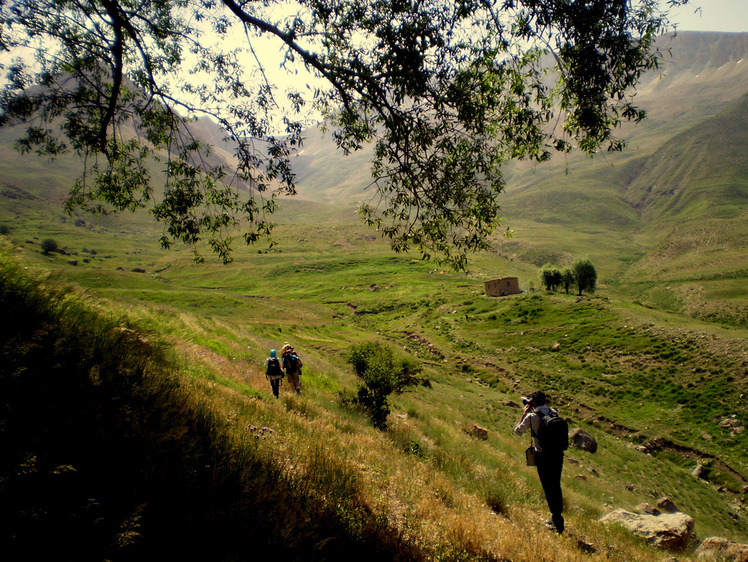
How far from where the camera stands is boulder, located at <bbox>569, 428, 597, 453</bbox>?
2306cm

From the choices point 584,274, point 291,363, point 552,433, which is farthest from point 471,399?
point 584,274

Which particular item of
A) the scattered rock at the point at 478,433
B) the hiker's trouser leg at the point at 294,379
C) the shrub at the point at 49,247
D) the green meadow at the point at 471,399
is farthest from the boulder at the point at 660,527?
the shrub at the point at 49,247

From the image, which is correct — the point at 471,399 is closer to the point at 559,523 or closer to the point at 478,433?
the point at 478,433

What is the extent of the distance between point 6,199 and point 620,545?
936 feet

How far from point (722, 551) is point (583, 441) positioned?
1706 cm

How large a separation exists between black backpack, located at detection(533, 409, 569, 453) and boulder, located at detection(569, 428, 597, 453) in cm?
2085

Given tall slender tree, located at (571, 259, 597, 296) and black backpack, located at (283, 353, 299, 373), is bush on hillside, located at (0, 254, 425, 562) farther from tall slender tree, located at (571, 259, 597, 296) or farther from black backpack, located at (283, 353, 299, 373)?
tall slender tree, located at (571, 259, 597, 296)

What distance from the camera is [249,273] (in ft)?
404

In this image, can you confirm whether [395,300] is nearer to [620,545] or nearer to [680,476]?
[680,476]

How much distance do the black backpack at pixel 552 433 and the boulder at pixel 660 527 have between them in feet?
14.1

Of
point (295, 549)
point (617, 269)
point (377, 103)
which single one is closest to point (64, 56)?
point (377, 103)

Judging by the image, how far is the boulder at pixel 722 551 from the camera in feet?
25.1

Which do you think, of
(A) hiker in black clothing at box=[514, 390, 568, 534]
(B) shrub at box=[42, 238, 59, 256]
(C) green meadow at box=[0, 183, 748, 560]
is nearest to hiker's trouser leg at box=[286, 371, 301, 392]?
(C) green meadow at box=[0, 183, 748, 560]

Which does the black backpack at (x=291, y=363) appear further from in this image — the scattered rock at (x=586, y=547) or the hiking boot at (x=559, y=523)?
the scattered rock at (x=586, y=547)
